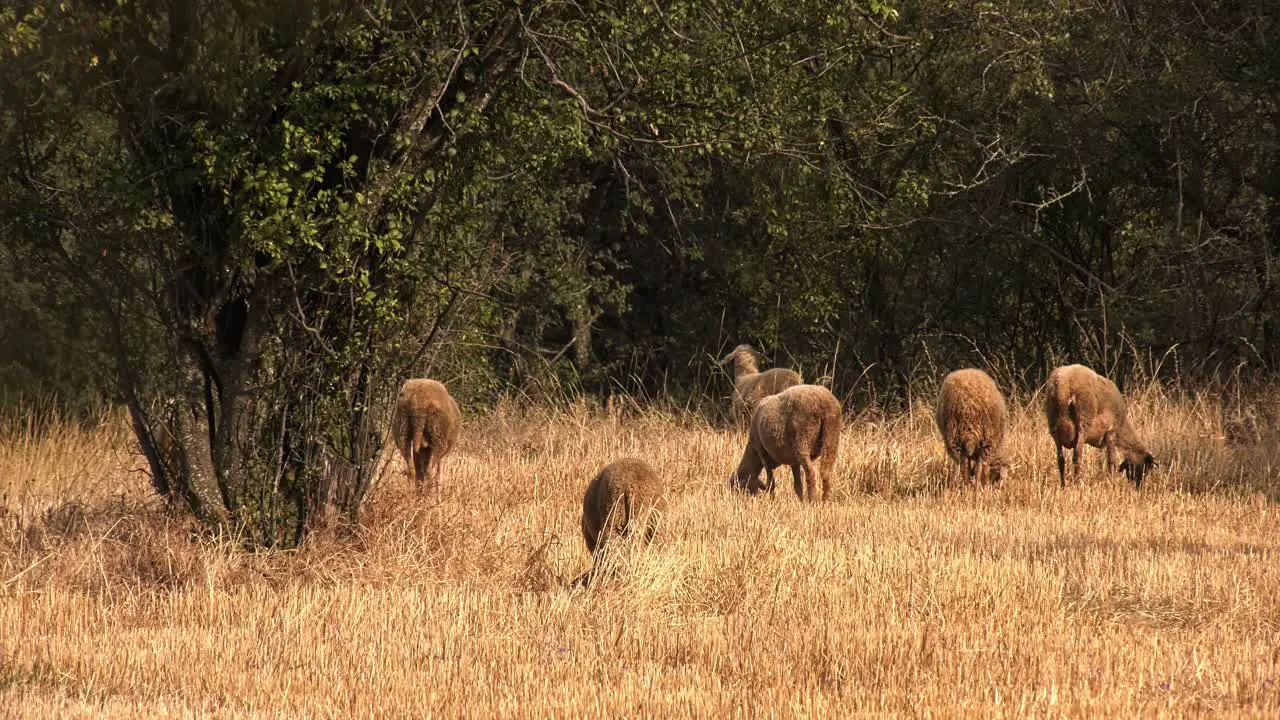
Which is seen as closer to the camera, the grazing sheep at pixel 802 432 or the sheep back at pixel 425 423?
the grazing sheep at pixel 802 432

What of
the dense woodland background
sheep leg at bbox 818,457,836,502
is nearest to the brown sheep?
the dense woodland background

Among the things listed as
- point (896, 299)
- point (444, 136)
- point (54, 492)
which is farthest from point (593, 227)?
point (444, 136)

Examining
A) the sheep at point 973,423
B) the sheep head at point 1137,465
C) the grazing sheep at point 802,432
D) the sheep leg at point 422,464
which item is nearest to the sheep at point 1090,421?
the sheep head at point 1137,465

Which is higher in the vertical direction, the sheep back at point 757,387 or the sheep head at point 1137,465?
the sheep back at point 757,387

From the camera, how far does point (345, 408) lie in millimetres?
8914

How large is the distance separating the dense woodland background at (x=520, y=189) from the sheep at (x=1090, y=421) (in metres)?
2.63

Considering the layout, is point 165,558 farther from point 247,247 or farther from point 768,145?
point 768,145

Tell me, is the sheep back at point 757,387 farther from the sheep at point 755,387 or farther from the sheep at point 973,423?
the sheep at point 973,423

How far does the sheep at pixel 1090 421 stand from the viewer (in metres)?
12.4

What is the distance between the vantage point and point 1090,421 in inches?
489

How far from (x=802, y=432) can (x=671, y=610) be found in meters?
4.29

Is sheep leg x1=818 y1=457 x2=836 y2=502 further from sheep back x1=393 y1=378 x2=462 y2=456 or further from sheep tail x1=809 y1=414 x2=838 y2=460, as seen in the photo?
sheep back x1=393 y1=378 x2=462 y2=456

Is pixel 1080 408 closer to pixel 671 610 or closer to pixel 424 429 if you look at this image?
pixel 424 429

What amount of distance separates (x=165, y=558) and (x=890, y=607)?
13.6 ft
